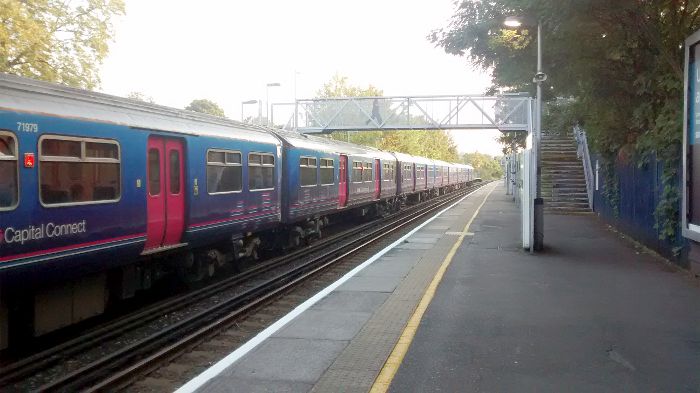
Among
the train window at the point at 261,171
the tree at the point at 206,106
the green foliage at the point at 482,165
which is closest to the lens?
the train window at the point at 261,171

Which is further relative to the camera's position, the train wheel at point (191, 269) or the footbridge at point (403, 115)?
the footbridge at point (403, 115)

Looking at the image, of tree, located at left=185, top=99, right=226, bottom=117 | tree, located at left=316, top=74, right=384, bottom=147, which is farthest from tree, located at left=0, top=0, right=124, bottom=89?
tree, located at left=185, top=99, right=226, bottom=117

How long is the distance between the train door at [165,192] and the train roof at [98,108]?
1.01 ft

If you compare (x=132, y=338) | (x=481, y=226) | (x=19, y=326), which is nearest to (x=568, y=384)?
(x=132, y=338)

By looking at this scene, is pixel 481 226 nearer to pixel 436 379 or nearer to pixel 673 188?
pixel 673 188

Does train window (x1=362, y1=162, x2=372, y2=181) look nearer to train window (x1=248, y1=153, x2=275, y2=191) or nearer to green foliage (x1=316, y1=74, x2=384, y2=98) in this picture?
train window (x1=248, y1=153, x2=275, y2=191)

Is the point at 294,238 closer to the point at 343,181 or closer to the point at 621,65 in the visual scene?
the point at 343,181

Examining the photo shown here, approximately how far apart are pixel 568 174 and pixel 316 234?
15439 millimetres

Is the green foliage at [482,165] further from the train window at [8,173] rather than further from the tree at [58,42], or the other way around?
the train window at [8,173]

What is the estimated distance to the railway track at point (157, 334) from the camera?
6.04 m

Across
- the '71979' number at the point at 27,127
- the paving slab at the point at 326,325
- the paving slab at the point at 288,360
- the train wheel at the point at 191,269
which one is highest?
the '71979' number at the point at 27,127

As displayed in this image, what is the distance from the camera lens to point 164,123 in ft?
29.9

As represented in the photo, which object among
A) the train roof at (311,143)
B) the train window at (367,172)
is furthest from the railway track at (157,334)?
the train window at (367,172)

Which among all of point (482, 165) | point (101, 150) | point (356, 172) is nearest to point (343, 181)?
point (356, 172)
